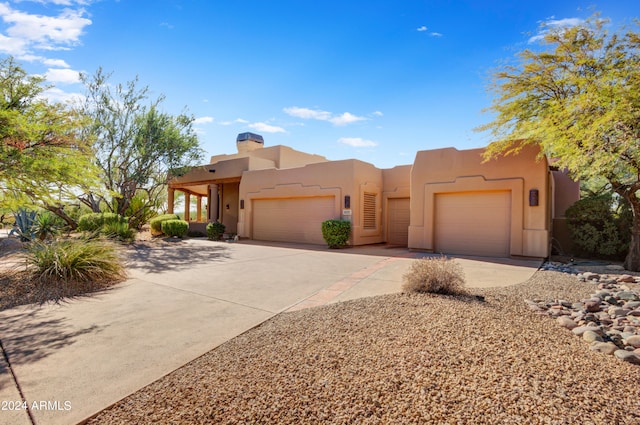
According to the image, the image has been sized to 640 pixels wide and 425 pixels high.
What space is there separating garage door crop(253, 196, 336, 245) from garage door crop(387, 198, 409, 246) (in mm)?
3024

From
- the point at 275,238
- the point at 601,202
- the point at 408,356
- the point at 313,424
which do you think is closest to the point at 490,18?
the point at 601,202

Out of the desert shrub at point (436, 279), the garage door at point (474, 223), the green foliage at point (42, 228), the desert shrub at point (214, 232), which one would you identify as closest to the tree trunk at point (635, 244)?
the garage door at point (474, 223)

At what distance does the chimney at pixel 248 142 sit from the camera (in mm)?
21703

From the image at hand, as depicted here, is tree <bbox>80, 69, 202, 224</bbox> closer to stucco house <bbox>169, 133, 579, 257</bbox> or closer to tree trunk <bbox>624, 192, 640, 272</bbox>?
stucco house <bbox>169, 133, 579, 257</bbox>

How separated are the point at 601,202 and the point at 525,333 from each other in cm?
916

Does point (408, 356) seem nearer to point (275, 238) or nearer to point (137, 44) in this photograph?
point (137, 44)

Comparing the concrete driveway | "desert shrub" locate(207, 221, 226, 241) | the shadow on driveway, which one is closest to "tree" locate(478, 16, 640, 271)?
the concrete driveway

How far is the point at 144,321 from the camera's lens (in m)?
4.03

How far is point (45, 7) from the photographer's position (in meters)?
6.46

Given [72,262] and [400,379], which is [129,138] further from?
[400,379]

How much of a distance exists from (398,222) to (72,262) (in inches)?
478

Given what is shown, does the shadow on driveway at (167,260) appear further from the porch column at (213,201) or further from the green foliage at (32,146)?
the porch column at (213,201)

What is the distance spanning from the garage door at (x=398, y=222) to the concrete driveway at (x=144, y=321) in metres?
6.14

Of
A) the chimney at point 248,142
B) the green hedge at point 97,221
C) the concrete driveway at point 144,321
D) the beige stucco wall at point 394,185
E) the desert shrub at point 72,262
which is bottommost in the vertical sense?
the concrete driveway at point 144,321
